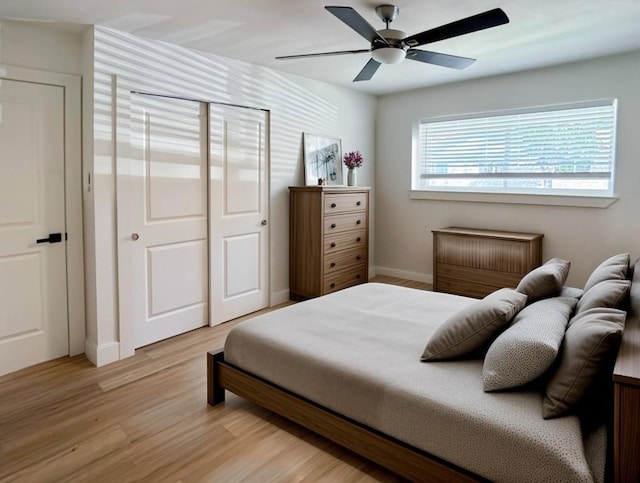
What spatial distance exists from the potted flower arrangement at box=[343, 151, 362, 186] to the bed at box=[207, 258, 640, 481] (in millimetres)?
2265

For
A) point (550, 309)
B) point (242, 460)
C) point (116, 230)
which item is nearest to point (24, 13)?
point (116, 230)

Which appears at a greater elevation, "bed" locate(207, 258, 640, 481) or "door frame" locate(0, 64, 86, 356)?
"door frame" locate(0, 64, 86, 356)

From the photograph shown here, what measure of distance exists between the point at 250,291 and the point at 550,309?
2.82m

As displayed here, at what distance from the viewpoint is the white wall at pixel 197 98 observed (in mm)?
3039

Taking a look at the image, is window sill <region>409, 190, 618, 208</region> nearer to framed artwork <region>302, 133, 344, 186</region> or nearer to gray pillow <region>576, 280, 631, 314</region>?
framed artwork <region>302, 133, 344, 186</region>

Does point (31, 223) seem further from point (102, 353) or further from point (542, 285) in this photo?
point (542, 285)

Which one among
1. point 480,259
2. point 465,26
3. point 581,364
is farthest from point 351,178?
point 581,364

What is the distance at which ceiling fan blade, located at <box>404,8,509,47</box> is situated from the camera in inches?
87.0

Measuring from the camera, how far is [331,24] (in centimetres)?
297

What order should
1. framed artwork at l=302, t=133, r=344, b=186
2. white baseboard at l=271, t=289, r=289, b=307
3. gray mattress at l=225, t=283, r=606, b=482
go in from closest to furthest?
gray mattress at l=225, t=283, r=606, b=482 → white baseboard at l=271, t=289, r=289, b=307 → framed artwork at l=302, t=133, r=344, b=186

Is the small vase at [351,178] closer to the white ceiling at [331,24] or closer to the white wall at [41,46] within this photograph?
the white ceiling at [331,24]

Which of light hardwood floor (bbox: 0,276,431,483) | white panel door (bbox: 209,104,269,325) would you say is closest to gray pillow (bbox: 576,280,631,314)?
light hardwood floor (bbox: 0,276,431,483)

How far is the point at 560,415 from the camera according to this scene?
5.02ft

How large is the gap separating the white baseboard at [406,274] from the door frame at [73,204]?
356cm
